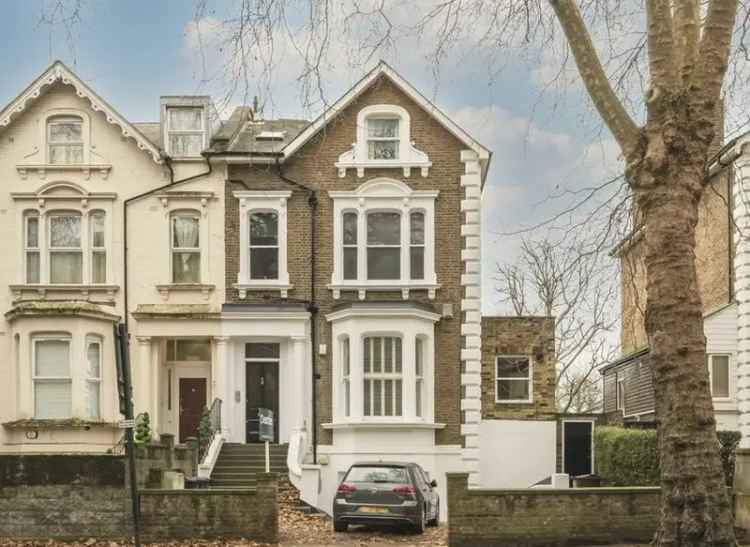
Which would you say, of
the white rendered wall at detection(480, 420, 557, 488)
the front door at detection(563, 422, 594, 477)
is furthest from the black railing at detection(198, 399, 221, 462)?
the front door at detection(563, 422, 594, 477)

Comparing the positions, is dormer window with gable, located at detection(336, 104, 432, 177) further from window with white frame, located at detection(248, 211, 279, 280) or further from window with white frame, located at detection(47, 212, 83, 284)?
window with white frame, located at detection(47, 212, 83, 284)

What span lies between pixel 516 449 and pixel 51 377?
1322cm

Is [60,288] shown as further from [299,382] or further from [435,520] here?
[435,520]

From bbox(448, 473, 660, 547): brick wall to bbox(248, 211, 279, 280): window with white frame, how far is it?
1235cm

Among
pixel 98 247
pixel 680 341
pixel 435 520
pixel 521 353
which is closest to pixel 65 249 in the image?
pixel 98 247

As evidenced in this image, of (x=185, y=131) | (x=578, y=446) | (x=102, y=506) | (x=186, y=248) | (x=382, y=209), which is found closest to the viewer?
(x=102, y=506)

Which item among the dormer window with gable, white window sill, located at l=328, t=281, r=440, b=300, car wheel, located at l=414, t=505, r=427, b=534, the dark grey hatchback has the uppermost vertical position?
the dormer window with gable

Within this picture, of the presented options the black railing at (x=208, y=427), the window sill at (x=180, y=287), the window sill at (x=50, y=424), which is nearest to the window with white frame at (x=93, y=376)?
the window sill at (x=50, y=424)

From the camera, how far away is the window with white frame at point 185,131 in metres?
30.9

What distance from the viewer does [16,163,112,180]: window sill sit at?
30.1 meters

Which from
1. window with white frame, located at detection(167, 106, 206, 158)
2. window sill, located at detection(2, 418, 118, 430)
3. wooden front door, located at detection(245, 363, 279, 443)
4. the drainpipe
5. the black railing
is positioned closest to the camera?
the black railing

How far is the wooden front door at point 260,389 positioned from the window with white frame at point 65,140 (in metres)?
6.93

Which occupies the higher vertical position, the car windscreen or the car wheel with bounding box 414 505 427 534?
the car windscreen

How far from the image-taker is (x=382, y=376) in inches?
1160
